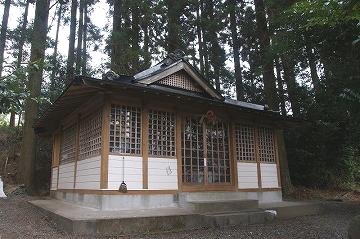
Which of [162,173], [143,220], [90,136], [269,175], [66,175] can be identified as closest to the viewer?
[143,220]

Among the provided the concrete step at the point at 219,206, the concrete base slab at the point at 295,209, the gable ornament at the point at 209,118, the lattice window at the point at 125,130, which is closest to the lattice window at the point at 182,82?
the gable ornament at the point at 209,118

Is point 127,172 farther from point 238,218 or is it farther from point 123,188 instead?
point 238,218

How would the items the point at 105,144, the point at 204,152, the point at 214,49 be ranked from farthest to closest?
1. the point at 214,49
2. the point at 204,152
3. the point at 105,144

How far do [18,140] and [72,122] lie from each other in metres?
10.1

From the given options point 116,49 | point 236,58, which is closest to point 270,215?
point 116,49

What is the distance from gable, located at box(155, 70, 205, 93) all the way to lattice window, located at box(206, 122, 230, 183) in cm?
233

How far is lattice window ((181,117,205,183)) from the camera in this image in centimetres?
1002

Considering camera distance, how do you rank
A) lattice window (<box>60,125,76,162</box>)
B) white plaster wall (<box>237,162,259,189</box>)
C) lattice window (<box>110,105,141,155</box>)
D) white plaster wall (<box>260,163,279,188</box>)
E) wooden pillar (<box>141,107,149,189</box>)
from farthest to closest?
lattice window (<box>60,125,76,162</box>)
white plaster wall (<box>260,163,279,188</box>)
white plaster wall (<box>237,162,259,189</box>)
wooden pillar (<box>141,107,149,189</box>)
lattice window (<box>110,105,141,155</box>)

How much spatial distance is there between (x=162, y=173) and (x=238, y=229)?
265 cm

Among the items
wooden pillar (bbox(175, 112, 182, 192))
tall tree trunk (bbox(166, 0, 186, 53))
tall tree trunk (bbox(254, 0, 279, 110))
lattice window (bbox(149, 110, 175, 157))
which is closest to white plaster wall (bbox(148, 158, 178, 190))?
wooden pillar (bbox(175, 112, 182, 192))

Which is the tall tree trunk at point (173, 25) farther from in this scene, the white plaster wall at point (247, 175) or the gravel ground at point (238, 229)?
the gravel ground at point (238, 229)

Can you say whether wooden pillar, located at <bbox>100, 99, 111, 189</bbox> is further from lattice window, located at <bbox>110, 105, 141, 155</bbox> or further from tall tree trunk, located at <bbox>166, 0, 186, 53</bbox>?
tall tree trunk, located at <bbox>166, 0, 186, 53</bbox>

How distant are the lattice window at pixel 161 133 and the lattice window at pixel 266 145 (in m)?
3.82

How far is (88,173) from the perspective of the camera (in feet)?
31.6
